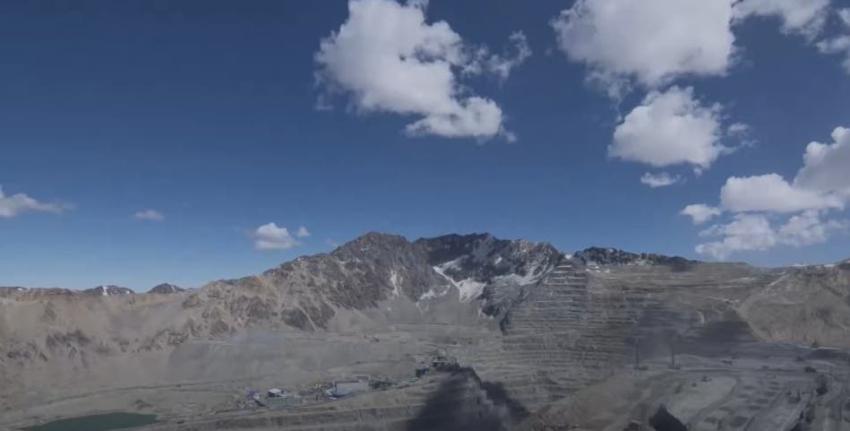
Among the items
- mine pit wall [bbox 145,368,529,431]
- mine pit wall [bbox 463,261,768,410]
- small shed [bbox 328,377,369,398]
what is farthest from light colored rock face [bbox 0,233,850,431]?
small shed [bbox 328,377,369,398]

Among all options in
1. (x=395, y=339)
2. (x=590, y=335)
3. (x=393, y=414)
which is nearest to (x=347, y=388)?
(x=393, y=414)

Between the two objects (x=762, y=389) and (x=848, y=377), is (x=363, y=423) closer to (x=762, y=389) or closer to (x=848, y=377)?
(x=762, y=389)

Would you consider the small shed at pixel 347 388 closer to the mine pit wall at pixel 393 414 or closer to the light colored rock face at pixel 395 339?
the light colored rock face at pixel 395 339

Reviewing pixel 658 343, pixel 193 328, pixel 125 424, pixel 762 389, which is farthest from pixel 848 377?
pixel 193 328

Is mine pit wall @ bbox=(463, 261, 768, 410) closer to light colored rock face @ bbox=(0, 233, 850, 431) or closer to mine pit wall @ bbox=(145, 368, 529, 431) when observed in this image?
light colored rock face @ bbox=(0, 233, 850, 431)

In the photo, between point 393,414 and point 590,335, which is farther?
point 393,414

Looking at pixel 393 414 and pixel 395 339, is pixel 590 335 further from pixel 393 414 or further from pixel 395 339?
pixel 395 339

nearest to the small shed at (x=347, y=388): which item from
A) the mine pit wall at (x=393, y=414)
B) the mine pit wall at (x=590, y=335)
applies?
the mine pit wall at (x=393, y=414)

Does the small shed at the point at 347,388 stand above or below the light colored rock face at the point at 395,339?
below
